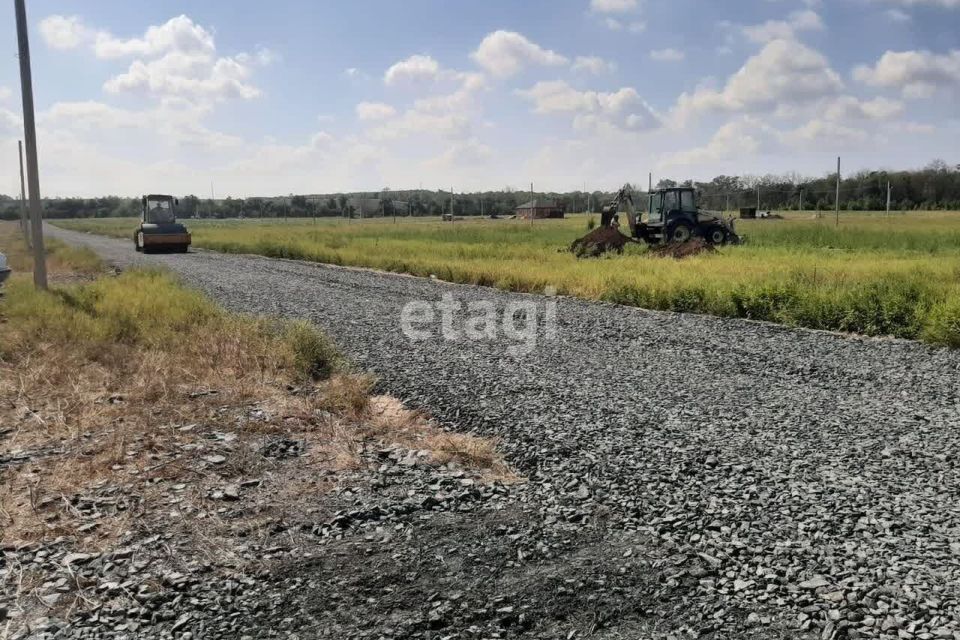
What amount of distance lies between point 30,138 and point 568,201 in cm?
8892

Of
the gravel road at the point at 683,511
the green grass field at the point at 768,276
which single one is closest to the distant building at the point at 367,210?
the green grass field at the point at 768,276

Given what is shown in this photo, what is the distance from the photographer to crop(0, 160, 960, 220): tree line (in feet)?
207

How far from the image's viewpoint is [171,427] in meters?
6.27

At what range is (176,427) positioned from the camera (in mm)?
6336

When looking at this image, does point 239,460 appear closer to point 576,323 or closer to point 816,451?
point 816,451

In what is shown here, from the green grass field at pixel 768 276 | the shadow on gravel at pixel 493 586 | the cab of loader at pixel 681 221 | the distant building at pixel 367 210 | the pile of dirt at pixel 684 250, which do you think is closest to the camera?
the shadow on gravel at pixel 493 586

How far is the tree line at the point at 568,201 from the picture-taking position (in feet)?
207

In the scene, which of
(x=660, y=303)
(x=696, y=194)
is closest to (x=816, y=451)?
(x=660, y=303)

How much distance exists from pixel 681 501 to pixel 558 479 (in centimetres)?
86

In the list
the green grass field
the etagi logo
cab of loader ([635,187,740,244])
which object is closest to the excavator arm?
cab of loader ([635,187,740,244])

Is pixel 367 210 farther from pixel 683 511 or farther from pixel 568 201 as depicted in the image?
pixel 683 511

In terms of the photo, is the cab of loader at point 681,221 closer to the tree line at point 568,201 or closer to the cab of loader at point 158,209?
the tree line at point 568,201

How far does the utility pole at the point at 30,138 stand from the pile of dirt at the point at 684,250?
50.5 feet

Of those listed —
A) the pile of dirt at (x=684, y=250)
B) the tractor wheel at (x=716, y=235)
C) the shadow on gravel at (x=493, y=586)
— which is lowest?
the shadow on gravel at (x=493, y=586)
